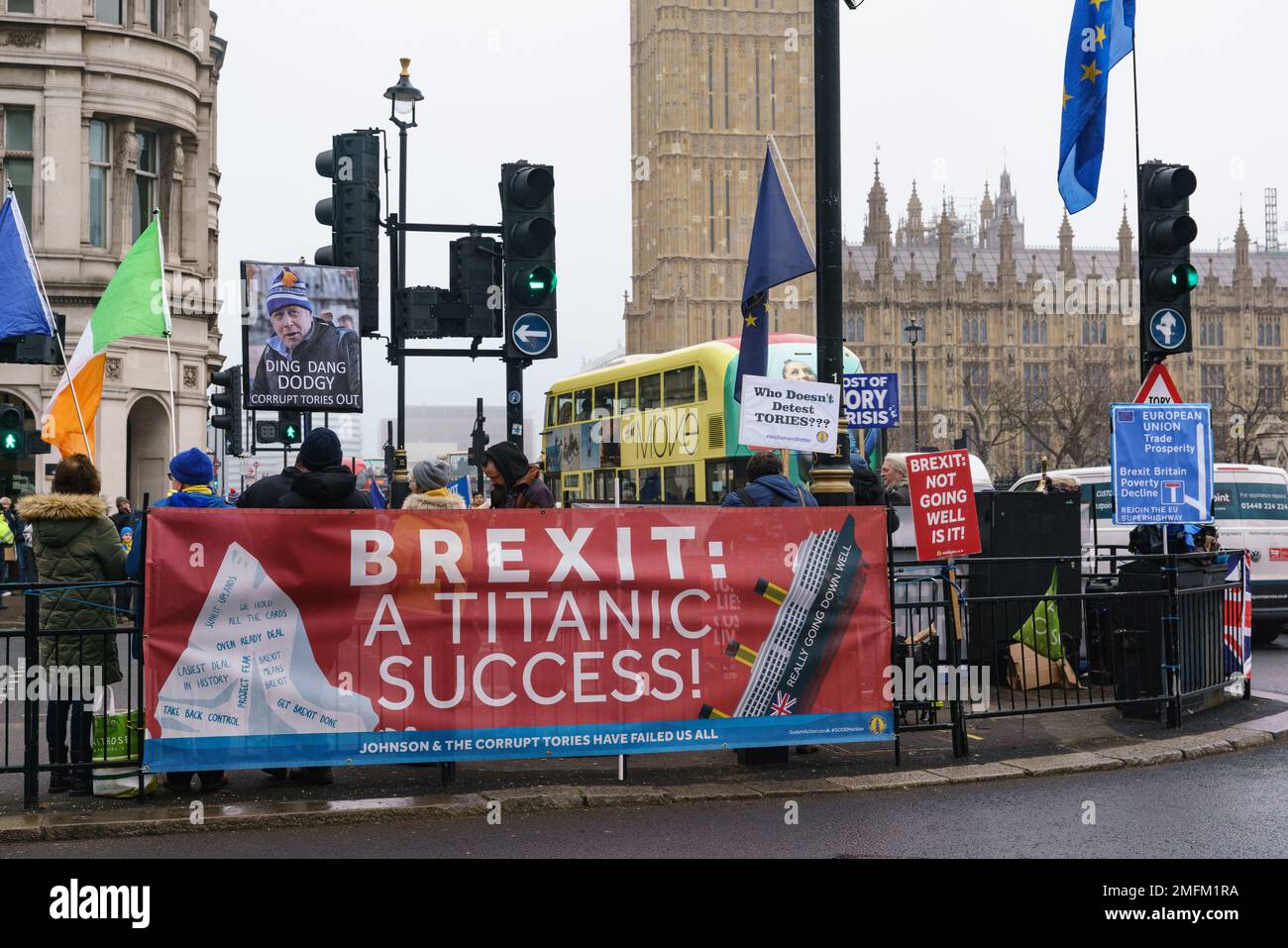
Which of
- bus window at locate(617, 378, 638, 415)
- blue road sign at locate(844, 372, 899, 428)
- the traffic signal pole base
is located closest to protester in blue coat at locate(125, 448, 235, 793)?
the traffic signal pole base

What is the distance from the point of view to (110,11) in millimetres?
28750

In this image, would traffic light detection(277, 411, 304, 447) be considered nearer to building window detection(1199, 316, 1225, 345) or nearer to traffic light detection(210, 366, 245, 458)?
traffic light detection(210, 366, 245, 458)

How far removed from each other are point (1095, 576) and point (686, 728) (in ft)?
13.4

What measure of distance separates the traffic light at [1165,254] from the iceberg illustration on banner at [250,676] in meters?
6.29

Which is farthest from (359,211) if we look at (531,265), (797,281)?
(797,281)

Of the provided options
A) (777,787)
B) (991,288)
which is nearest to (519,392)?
(777,787)

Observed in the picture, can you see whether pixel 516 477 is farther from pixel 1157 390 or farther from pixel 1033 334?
pixel 1033 334

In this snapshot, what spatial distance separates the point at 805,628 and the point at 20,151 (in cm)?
2448

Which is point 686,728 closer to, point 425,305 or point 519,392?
point 519,392

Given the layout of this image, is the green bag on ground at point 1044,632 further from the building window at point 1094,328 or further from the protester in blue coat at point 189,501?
the building window at point 1094,328

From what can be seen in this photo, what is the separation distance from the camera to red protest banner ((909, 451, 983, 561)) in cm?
887

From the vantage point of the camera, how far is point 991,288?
106 metres

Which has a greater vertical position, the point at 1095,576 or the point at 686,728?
the point at 1095,576
